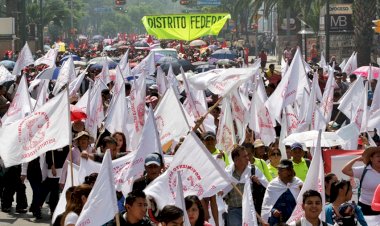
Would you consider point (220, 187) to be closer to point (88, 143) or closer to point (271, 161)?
point (271, 161)

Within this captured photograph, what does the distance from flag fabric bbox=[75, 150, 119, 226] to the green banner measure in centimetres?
2675

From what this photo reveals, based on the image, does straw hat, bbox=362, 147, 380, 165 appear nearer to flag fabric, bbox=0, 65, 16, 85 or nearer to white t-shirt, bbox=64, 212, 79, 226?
white t-shirt, bbox=64, 212, 79, 226

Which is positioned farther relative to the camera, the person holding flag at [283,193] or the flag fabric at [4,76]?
the flag fabric at [4,76]

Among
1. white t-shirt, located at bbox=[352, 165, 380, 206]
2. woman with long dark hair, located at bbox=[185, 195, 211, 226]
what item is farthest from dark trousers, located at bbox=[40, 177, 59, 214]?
woman with long dark hair, located at bbox=[185, 195, 211, 226]

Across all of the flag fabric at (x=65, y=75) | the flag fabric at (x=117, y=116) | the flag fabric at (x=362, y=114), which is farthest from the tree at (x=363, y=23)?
the flag fabric at (x=117, y=116)

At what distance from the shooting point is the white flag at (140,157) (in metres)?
11.2

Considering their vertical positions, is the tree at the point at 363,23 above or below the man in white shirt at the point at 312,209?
below

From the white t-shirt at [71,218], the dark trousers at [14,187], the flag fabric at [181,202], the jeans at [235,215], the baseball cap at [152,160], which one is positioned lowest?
the dark trousers at [14,187]

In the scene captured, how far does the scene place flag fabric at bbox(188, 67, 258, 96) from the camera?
15094 mm

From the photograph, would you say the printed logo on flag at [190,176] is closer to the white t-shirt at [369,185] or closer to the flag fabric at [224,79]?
the white t-shirt at [369,185]

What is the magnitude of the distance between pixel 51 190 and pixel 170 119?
2366 millimetres

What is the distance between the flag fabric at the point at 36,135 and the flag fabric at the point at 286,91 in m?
4.84

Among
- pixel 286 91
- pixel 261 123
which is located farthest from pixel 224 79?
pixel 286 91

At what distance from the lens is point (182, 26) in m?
35.9
